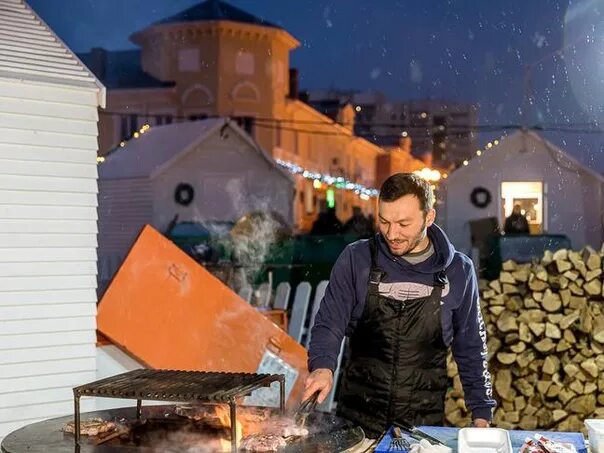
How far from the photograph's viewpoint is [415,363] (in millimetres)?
3432

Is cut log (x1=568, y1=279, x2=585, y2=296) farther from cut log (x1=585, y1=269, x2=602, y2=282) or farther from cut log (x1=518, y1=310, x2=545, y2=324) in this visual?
cut log (x1=518, y1=310, x2=545, y2=324)

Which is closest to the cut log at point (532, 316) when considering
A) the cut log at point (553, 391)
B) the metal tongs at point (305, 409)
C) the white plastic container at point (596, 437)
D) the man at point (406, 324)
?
the cut log at point (553, 391)

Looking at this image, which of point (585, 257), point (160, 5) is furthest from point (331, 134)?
point (160, 5)

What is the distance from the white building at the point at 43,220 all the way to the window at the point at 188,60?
2633cm

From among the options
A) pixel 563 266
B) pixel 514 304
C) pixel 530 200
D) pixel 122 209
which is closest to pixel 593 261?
pixel 563 266

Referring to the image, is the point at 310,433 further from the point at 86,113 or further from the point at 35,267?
the point at 86,113

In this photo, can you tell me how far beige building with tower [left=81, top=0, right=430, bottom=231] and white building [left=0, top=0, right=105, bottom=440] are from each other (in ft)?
76.2

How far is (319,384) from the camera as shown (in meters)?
3.08

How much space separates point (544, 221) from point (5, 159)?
51.4 ft

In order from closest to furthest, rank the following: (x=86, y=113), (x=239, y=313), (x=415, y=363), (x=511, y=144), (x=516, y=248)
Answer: (x=415, y=363) < (x=86, y=113) < (x=239, y=313) < (x=516, y=248) < (x=511, y=144)

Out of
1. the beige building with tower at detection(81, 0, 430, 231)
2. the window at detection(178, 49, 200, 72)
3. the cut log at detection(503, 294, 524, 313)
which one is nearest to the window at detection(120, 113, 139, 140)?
the beige building with tower at detection(81, 0, 430, 231)

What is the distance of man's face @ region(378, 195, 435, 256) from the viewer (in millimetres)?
3176

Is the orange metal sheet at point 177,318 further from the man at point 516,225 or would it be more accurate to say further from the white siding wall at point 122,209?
the white siding wall at point 122,209

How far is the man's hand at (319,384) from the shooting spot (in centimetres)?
307
